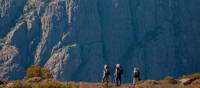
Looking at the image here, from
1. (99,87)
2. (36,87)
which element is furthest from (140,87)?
(36,87)

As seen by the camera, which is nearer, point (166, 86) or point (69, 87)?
point (69, 87)

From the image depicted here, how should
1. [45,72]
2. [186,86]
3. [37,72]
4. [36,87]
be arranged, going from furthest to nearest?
[45,72], [37,72], [186,86], [36,87]

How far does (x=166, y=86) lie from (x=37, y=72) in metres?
28.6

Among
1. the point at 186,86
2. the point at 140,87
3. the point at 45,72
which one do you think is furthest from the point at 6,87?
the point at 45,72

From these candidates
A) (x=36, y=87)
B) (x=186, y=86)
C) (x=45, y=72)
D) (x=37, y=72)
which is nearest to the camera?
(x=36, y=87)

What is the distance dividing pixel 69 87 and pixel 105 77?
227 inches

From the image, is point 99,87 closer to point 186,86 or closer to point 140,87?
point 140,87

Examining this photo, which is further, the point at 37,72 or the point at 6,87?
the point at 37,72

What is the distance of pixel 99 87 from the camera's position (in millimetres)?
65688

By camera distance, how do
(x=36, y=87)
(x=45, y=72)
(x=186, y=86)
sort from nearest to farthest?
(x=36, y=87) → (x=186, y=86) → (x=45, y=72)

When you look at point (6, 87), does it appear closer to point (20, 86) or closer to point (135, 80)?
point (20, 86)

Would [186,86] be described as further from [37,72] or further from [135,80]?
[37,72]

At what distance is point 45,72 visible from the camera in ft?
330

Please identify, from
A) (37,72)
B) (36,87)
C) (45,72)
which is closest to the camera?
(36,87)
